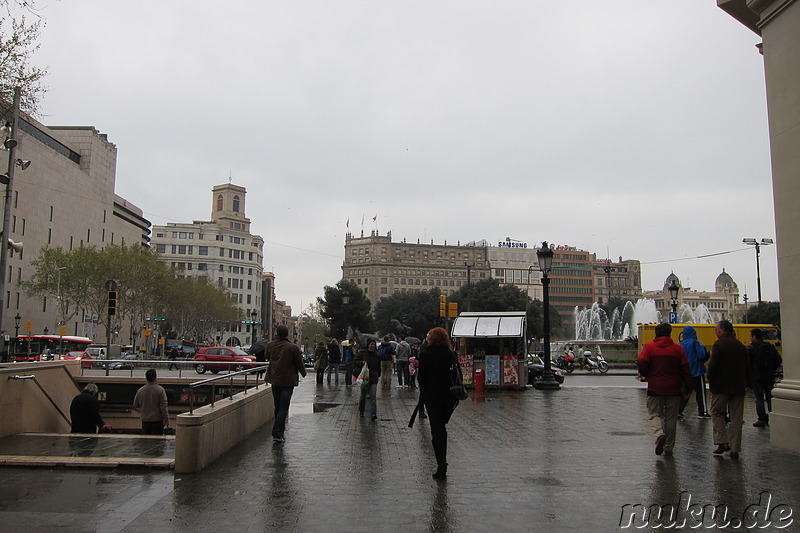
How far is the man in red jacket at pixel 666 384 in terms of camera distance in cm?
861

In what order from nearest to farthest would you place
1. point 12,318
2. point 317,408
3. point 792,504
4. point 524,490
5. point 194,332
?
point 792,504 < point 524,490 < point 317,408 < point 12,318 < point 194,332

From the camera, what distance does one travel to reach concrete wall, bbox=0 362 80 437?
36.2 feet

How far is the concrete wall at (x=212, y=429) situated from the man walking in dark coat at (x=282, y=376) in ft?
2.05

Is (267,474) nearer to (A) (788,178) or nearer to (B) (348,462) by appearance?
(B) (348,462)

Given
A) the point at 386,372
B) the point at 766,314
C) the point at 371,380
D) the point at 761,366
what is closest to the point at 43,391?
the point at 371,380

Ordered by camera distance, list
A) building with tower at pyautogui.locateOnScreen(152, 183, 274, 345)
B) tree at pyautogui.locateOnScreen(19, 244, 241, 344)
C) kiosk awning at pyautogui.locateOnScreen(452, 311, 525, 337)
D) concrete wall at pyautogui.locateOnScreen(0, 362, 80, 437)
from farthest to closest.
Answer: building with tower at pyautogui.locateOnScreen(152, 183, 274, 345), tree at pyautogui.locateOnScreen(19, 244, 241, 344), kiosk awning at pyautogui.locateOnScreen(452, 311, 525, 337), concrete wall at pyautogui.locateOnScreen(0, 362, 80, 437)

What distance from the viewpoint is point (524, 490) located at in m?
6.67

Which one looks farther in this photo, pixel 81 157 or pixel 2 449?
pixel 81 157

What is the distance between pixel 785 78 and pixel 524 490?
23.9 feet

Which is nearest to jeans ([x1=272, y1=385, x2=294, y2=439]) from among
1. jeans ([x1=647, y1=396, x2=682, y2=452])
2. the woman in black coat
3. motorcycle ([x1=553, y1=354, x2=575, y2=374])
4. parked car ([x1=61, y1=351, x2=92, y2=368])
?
the woman in black coat

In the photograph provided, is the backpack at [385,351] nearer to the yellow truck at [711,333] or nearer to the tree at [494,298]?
the yellow truck at [711,333]

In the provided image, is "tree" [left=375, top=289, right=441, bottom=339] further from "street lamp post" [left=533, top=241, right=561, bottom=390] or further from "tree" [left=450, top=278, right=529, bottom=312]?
"street lamp post" [left=533, top=241, right=561, bottom=390]

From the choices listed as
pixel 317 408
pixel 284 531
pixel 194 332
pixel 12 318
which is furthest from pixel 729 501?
pixel 194 332

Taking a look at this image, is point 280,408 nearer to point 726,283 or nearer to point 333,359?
point 333,359
